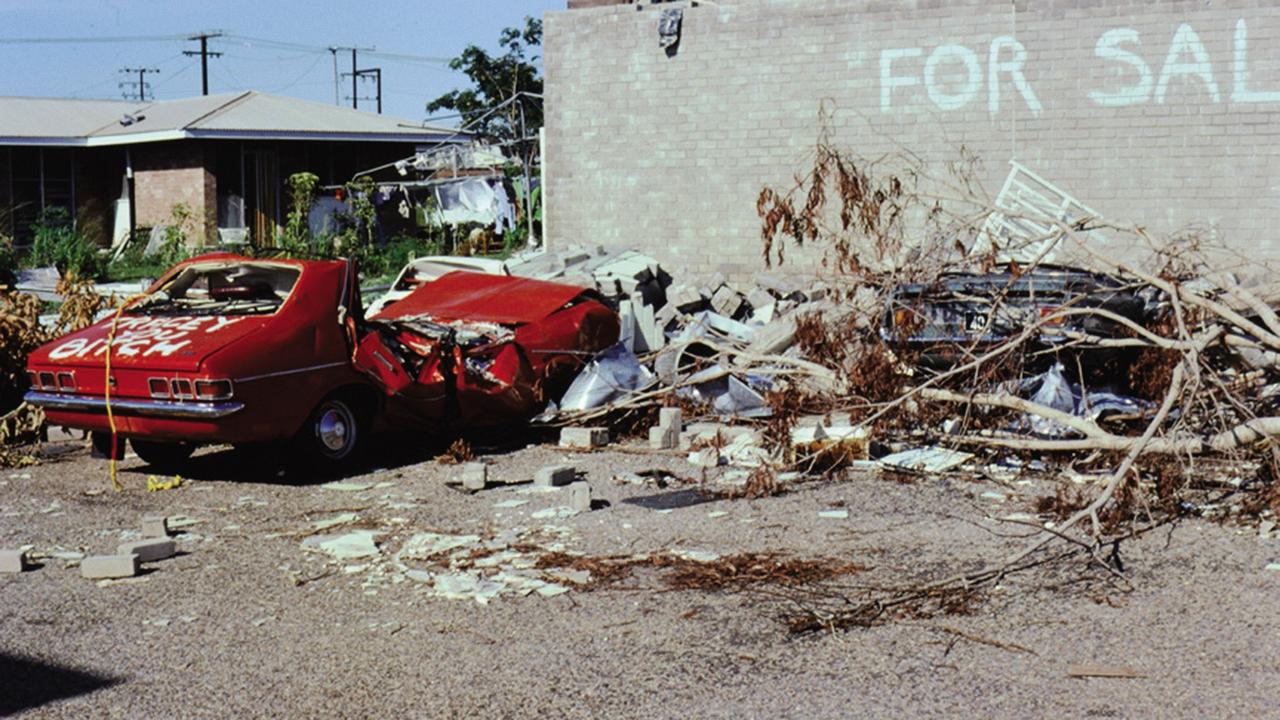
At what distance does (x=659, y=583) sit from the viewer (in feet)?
21.0

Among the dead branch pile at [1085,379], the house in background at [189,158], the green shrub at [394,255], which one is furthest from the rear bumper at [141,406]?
the house in background at [189,158]

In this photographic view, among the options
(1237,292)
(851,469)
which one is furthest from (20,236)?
(1237,292)

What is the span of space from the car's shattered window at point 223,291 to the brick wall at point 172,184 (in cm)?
2074

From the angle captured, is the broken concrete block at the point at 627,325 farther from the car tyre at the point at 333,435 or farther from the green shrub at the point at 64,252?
the green shrub at the point at 64,252

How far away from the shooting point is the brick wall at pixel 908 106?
604 inches

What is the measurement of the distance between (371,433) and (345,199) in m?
22.2

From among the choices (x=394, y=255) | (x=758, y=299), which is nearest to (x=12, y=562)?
(x=758, y=299)

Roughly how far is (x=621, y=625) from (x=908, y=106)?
39.2 ft

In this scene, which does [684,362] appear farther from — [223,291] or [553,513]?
[553,513]

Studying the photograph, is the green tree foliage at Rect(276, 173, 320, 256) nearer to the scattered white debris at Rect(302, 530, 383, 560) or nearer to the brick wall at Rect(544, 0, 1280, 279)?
the brick wall at Rect(544, 0, 1280, 279)

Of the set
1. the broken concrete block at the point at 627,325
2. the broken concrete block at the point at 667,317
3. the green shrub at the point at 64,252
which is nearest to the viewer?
Result: the broken concrete block at the point at 627,325

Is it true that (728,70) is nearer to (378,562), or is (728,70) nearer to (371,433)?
(371,433)

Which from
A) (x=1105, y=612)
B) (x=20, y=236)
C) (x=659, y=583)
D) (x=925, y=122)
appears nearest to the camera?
(x=1105, y=612)

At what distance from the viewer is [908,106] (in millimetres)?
16547
